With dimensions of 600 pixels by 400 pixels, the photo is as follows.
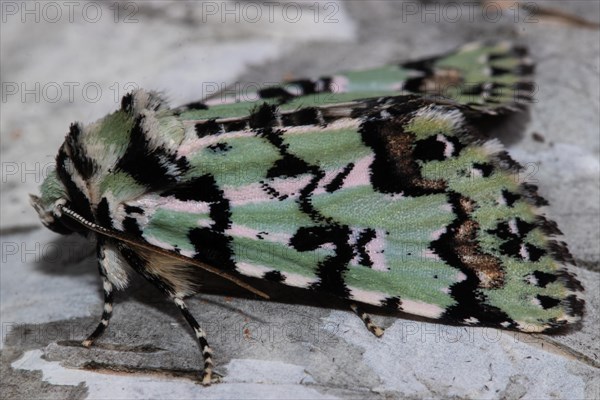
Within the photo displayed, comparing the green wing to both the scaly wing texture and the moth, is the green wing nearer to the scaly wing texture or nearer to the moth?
the moth

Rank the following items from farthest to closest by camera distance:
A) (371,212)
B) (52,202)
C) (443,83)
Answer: (443,83) < (52,202) < (371,212)

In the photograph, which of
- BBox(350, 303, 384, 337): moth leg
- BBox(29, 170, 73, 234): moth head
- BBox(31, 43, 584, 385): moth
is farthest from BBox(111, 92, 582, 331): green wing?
BBox(29, 170, 73, 234): moth head

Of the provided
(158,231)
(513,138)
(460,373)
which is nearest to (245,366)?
(158,231)

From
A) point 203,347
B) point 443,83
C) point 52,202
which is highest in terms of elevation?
point 443,83

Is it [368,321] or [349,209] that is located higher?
Result: [349,209]

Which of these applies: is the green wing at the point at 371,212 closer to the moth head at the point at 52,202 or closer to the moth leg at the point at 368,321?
the moth leg at the point at 368,321

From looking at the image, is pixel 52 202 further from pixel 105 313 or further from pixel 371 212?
pixel 371 212

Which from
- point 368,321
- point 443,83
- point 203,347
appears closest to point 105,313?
point 203,347
